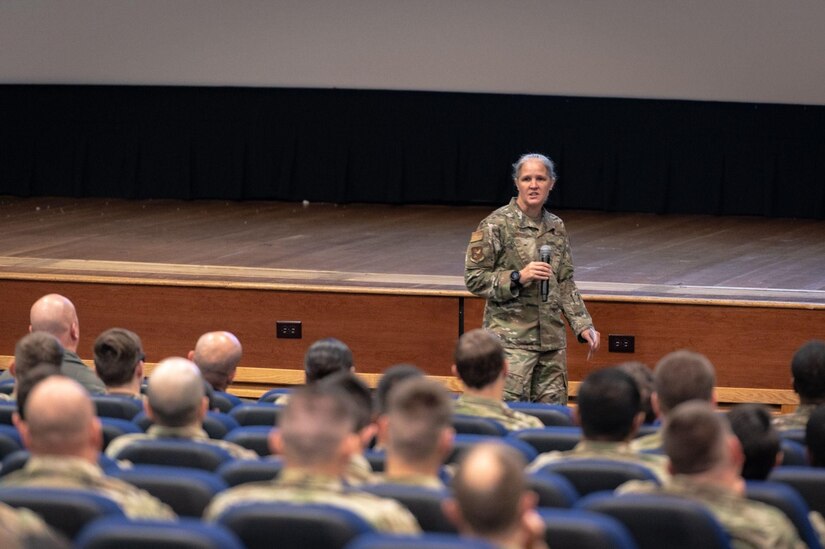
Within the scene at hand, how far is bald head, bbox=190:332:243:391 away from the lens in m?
4.57

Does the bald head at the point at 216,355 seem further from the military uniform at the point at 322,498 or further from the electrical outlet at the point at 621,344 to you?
the electrical outlet at the point at 621,344

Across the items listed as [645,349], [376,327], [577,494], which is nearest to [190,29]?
[376,327]

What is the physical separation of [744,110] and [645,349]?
18.8 feet

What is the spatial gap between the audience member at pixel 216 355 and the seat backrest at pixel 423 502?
2018mm

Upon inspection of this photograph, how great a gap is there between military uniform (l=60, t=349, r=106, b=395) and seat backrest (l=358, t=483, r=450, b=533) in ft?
6.90

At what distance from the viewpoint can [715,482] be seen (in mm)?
2717

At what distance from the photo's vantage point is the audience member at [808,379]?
13.2 ft

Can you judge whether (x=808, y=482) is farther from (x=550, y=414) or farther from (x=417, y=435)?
(x=550, y=414)

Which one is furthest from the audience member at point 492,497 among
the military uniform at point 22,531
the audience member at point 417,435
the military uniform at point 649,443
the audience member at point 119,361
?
the audience member at point 119,361

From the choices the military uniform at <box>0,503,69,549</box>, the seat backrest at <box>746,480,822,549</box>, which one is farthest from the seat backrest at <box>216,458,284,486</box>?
the seat backrest at <box>746,480,822,549</box>

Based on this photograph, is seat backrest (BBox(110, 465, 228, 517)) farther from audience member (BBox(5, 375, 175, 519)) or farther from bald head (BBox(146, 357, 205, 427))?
bald head (BBox(146, 357, 205, 427))

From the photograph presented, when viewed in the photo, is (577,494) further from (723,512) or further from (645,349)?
(645,349)

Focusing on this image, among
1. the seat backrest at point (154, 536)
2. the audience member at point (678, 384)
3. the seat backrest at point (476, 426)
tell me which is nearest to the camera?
the seat backrest at point (154, 536)

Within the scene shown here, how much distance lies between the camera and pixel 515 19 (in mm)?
11703
